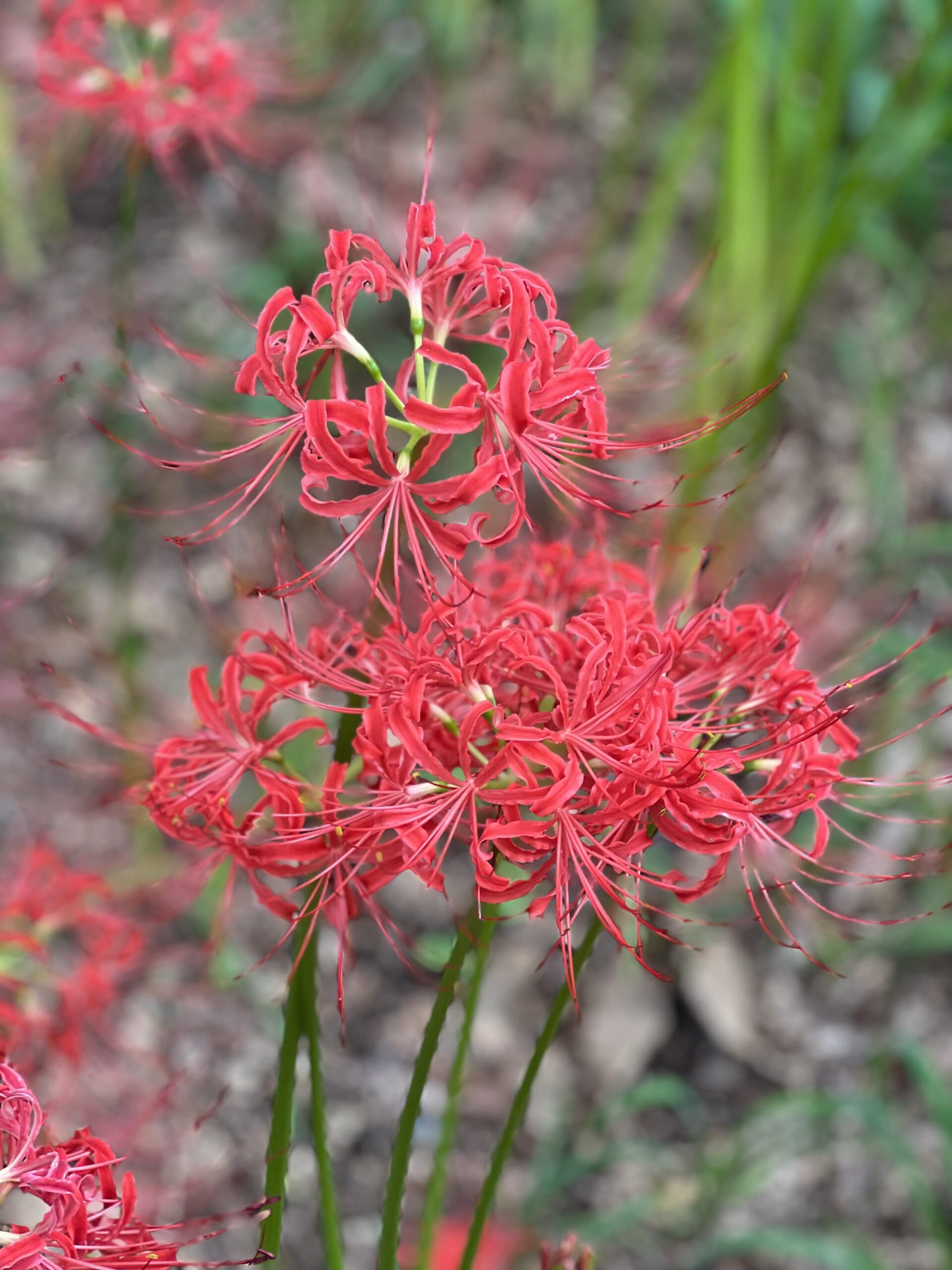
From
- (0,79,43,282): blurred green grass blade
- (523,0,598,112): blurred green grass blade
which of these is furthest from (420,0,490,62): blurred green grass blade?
(0,79,43,282): blurred green grass blade

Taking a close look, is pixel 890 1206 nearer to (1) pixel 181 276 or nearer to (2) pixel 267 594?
(2) pixel 267 594

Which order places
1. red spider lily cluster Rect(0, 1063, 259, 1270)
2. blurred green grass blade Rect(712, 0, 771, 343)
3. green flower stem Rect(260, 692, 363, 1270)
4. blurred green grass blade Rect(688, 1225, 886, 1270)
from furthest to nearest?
blurred green grass blade Rect(712, 0, 771, 343) → blurred green grass blade Rect(688, 1225, 886, 1270) → green flower stem Rect(260, 692, 363, 1270) → red spider lily cluster Rect(0, 1063, 259, 1270)

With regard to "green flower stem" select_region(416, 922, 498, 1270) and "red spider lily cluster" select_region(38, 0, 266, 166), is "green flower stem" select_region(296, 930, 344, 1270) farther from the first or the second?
"red spider lily cluster" select_region(38, 0, 266, 166)

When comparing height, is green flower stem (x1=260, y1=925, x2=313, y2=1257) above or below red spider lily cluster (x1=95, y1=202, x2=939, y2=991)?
below

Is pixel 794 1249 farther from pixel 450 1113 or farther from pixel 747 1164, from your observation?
pixel 450 1113

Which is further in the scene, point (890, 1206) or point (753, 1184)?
point (890, 1206)

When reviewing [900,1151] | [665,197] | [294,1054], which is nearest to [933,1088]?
[900,1151]

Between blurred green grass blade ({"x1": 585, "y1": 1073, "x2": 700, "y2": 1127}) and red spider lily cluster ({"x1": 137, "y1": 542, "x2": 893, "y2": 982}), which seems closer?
red spider lily cluster ({"x1": 137, "y1": 542, "x2": 893, "y2": 982})

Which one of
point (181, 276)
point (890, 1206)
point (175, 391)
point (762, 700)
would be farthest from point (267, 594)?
point (181, 276)
